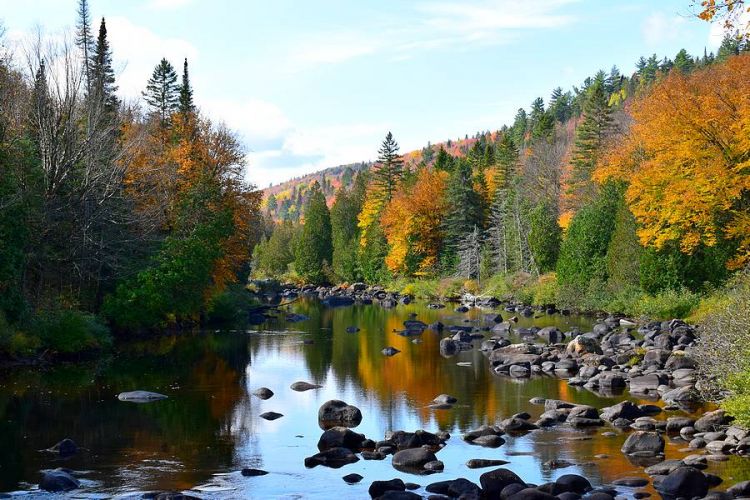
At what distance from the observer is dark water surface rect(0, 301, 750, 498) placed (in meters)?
17.4

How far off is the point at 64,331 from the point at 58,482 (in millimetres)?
19186

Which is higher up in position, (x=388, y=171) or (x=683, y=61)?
(x=683, y=61)

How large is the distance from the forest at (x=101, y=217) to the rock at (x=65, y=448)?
12.9m

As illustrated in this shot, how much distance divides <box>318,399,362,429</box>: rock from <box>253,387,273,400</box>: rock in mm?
3980

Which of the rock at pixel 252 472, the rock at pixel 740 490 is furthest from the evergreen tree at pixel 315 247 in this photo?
the rock at pixel 740 490

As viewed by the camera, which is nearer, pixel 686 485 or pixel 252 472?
pixel 686 485

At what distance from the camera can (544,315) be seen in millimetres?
53969

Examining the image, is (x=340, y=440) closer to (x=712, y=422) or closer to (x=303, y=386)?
(x=303, y=386)


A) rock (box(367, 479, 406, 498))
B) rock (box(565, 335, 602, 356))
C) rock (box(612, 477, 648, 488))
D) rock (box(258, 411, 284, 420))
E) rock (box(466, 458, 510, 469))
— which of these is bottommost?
rock (box(612, 477, 648, 488))

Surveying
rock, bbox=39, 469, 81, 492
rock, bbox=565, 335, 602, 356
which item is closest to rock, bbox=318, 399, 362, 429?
rock, bbox=39, 469, 81, 492

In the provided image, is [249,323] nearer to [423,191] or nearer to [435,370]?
[435,370]

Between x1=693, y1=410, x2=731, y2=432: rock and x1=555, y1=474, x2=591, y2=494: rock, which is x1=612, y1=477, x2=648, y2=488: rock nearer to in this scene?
x1=555, y1=474, x2=591, y2=494: rock

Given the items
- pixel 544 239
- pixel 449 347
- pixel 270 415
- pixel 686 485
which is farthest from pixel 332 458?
pixel 544 239

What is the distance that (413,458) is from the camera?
61.1 feet
